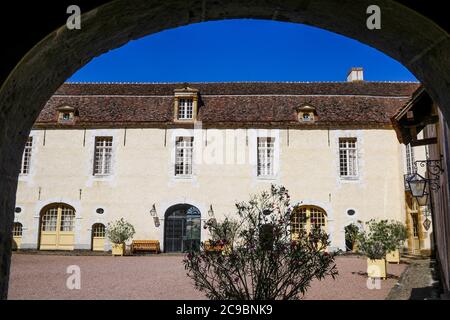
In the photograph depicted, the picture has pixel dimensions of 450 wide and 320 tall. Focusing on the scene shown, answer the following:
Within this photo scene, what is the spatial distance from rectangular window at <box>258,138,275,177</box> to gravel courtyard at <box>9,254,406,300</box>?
20.7 feet

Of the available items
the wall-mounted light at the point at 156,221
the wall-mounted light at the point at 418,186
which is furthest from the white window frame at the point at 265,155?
the wall-mounted light at the point at 418,186

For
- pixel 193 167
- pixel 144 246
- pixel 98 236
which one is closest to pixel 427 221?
pixel 193 167

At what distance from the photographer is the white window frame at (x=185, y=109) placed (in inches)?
800

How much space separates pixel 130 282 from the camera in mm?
10180

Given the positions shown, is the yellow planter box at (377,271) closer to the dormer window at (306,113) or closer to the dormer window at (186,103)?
the dormer window at (306,113)

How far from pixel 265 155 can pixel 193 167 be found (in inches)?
137

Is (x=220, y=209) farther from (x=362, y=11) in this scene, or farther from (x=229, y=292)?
(x=362, y=11)

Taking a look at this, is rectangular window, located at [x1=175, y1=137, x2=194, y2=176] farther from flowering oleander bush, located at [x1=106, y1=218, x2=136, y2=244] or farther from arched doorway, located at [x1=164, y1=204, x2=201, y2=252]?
flowering oleander bush, located at [x1=106, y1=218, x2=136, y2=244]

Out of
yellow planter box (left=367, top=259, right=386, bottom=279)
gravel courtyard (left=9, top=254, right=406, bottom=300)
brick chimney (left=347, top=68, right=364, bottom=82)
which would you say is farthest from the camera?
brick chimney (left=347, top=68, right=364, bottom=82)

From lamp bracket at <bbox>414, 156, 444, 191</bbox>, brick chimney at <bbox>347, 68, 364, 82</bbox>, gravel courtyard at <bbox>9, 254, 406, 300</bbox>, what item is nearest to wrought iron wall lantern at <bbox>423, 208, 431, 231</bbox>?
gravel courtyard at <bbox>9, 254, 406, 300</bbox>

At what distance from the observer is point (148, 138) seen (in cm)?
1998

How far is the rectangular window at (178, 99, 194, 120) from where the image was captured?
20.4 m
